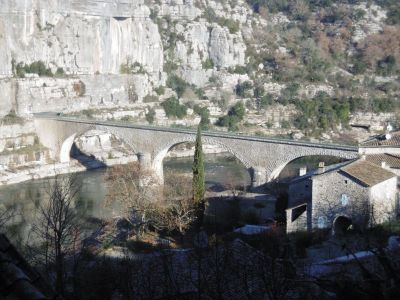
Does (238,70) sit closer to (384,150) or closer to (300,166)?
(300,166)

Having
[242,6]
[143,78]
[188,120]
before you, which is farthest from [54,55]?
[242,6]

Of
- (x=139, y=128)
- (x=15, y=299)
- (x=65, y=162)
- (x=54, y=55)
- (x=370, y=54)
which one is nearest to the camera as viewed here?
(x=15, y=299)

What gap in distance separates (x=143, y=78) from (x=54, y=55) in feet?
22.6

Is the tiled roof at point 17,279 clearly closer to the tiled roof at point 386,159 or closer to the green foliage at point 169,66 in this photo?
the tiled roof at point 386,159

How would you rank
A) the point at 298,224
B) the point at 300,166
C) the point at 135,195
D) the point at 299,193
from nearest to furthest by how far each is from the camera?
the point at 298,224 → the point at 299,193 → the point at 135,195 → the point at 300,166

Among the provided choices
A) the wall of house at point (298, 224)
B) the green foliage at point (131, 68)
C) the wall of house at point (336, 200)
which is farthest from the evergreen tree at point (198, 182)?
the green foliage at point (131, 68)

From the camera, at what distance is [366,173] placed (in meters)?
13.3

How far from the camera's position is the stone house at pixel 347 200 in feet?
41.4

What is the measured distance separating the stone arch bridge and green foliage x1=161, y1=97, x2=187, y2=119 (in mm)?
9279

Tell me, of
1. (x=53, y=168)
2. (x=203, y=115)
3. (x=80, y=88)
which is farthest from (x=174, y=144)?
(x=80, y=88)

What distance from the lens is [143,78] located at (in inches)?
1649

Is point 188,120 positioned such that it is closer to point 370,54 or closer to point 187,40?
point 187,40

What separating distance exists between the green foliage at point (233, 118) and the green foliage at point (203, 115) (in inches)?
30.3

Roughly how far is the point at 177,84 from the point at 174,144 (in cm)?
2018
